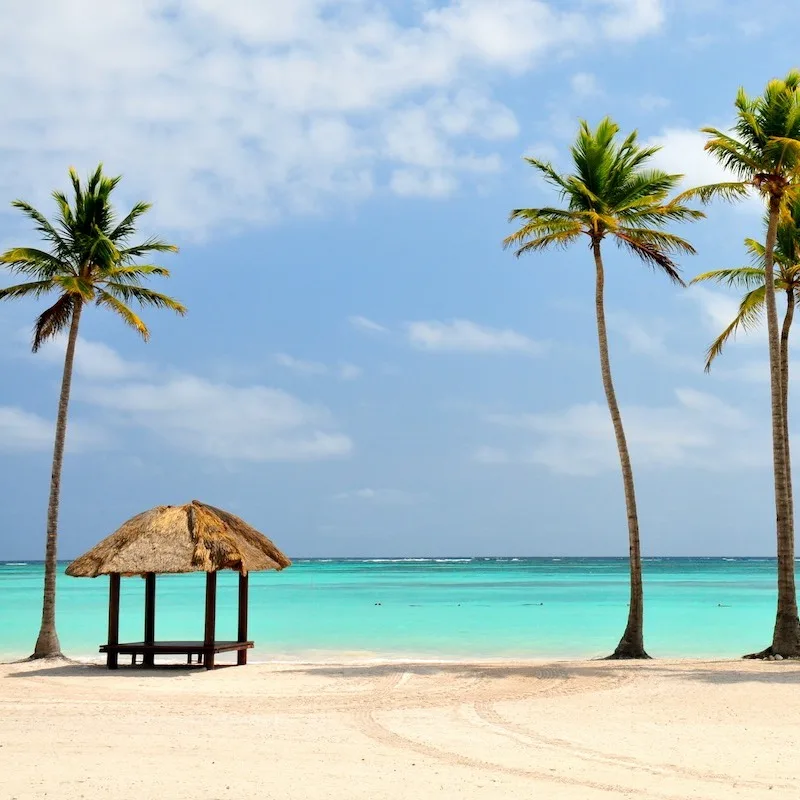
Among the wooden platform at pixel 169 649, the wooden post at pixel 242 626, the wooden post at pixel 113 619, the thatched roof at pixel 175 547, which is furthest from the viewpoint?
the wooden post at pixel 242 626

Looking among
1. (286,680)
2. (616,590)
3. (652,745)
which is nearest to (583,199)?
(286,680)

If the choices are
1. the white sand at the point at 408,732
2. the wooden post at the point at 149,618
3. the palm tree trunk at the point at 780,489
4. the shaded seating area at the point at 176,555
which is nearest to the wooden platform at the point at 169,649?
the shaded seating area at the point at 176,555

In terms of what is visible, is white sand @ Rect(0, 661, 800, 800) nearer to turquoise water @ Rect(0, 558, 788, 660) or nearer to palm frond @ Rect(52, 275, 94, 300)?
palm frond @ Rect(52, 275, 94, 300)

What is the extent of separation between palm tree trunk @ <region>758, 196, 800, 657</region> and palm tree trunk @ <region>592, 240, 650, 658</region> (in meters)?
2.18

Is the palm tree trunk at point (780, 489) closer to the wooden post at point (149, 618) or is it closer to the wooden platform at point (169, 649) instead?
the wooden platform at point (169, 649)

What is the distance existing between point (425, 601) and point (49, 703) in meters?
33.4

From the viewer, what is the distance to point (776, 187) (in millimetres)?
16734

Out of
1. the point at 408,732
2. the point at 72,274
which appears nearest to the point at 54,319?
the point at 72,274

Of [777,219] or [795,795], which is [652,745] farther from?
[777,219]

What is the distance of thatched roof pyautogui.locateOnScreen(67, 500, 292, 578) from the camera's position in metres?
15.5

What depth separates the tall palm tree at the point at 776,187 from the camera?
54.3ft

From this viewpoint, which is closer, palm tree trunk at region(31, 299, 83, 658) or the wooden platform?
the wooden platform

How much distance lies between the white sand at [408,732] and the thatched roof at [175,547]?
1696mm

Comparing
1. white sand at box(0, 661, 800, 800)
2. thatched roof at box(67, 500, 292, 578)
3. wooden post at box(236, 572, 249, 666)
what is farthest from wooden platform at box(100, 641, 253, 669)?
thatched roof at box(67, 500, 292, 578)
